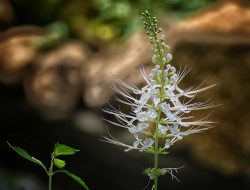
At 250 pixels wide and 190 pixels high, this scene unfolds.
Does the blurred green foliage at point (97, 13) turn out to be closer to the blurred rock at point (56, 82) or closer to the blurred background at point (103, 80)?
the blurred background at point (103, 80)

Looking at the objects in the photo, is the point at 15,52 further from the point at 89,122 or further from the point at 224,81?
the point at 224,81

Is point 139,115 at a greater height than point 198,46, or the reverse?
point 198,46

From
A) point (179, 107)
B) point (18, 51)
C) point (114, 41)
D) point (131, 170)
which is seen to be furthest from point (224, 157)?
point (179, 107)

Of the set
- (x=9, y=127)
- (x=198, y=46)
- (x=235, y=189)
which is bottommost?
(x=235, y=189)

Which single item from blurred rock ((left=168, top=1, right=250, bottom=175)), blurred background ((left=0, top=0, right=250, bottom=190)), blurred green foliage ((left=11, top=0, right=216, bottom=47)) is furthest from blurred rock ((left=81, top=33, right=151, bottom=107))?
blurred green foliage ((left=11, top=0, right=216, bottom=47))

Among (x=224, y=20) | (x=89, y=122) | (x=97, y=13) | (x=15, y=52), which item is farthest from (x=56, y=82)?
(x=224, y=20)

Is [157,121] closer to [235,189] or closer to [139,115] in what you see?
[139,115]

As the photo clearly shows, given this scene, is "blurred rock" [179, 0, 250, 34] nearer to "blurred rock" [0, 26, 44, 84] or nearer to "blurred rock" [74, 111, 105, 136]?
"blurred rock" [74, 111, 105, 136]
